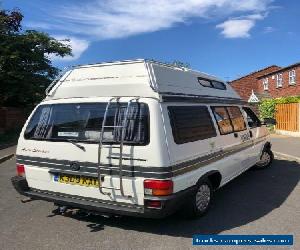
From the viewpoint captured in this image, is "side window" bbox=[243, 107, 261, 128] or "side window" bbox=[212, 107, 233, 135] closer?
"side window" bbox=[212, 107, 233, 135]

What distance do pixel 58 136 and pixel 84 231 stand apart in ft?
4.42

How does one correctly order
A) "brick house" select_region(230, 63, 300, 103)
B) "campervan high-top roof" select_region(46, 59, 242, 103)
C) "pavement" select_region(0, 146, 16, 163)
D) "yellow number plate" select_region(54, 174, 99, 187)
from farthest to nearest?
1. "brick house" select_region(230, 63, 300, 103)
2. "pavement" select_region(0, 146, 16, 163)
3. "campervan high-top roof" select_region(46, 59, 242, 103)
4. "yellow number plate" select_region(54, 174, 99, 187)

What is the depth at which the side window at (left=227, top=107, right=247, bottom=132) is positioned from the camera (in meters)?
7.28

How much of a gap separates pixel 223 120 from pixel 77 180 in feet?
9.47

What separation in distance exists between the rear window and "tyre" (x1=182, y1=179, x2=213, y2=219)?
131 centimetres

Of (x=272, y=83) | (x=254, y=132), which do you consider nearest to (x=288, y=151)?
(x=254, y=132)

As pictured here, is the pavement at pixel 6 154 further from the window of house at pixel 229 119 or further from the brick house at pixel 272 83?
the brick house at pixel 272 83

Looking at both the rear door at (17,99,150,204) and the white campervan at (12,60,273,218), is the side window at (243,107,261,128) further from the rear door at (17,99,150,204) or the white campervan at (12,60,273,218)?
the rear door at (17,99,150,204)

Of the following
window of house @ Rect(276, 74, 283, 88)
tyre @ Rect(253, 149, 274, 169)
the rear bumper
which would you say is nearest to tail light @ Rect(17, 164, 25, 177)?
the rear bumper

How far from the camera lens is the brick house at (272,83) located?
3450 centimetres

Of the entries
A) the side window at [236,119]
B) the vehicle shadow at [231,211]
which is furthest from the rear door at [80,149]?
the side window at [236,119]

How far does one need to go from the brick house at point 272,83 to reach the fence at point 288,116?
5.61 m

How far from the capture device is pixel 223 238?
5.09 meters

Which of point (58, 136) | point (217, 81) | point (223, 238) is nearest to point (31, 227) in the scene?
point (58, 136)
